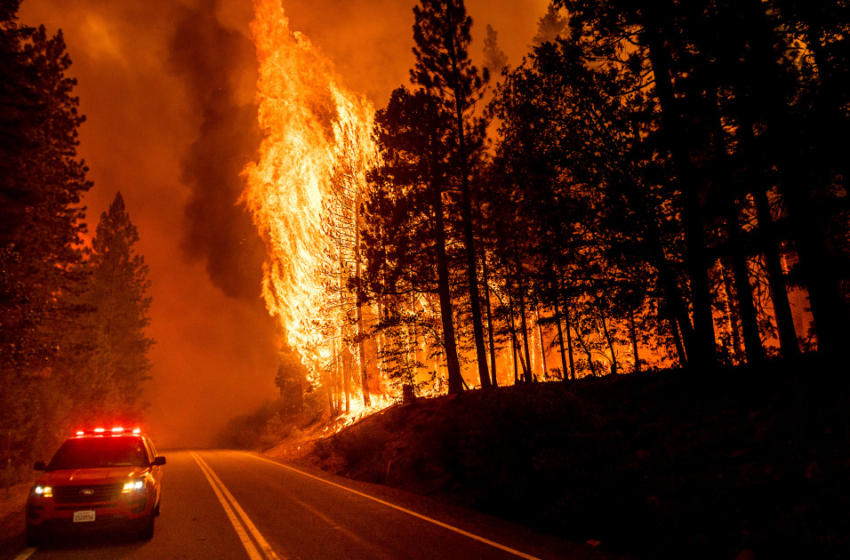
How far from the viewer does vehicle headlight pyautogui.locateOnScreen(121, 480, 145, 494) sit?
24.8ft

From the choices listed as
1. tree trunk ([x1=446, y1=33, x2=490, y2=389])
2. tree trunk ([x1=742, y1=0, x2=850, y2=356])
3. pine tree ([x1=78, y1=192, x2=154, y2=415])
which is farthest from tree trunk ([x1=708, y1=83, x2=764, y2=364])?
pine tree ([x1=78, y1=192, x2=154, y2=415])

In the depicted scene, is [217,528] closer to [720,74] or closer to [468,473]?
[468,473]

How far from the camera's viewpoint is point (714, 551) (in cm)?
Answer: 646

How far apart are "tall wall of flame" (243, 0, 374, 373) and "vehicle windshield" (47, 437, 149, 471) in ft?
64.5

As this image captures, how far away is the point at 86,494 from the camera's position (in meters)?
7.28

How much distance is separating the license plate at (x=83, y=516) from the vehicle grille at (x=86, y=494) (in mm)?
138

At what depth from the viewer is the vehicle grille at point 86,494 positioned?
23.6ft

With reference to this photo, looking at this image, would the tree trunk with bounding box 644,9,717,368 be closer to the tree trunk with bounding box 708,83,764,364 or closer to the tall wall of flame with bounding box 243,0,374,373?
the tree trunk with bounding box 708,83,764,364

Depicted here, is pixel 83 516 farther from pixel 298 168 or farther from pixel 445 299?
pixel 298 168

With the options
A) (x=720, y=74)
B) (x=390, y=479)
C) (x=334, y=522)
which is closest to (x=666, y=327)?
(x=720, y=74)

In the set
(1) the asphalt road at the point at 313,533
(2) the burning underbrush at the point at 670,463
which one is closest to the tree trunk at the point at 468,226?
(2) the burning underbrush at the point at 670,463

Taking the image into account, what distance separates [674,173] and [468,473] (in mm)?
9267

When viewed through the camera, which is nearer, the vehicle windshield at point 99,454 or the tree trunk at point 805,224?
the vehicle windshield at point 99,454

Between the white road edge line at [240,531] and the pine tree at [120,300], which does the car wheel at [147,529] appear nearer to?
the white road edge line at [240,531]
